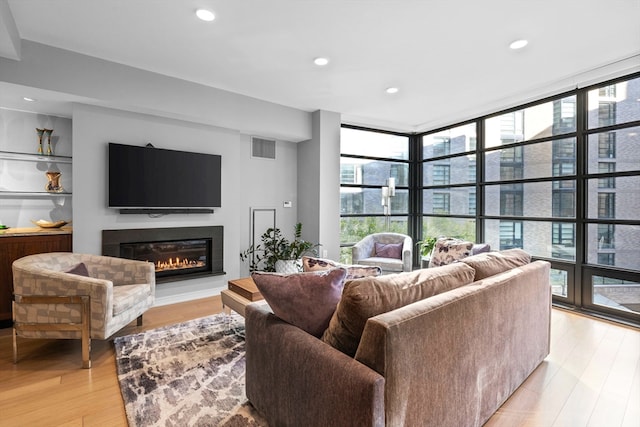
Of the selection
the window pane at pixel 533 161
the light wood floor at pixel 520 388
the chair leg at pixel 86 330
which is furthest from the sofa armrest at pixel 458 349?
the window pane at pixel 533 161

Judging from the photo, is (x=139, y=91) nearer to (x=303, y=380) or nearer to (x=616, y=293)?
(x=303, y=380)

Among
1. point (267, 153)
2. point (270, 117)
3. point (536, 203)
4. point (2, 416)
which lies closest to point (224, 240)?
point (267, 153)

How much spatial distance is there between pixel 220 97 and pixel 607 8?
3.87 meters

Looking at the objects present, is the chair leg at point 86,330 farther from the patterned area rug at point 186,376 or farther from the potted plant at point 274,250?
the potted plant at point 274,250

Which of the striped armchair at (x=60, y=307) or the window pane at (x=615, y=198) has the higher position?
the window pane at (x=615, y=198)

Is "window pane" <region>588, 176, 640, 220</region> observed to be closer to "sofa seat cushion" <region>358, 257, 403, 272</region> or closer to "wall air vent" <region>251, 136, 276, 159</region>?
"sofa seat cushion" <region>358, 257, 403, 272</region>

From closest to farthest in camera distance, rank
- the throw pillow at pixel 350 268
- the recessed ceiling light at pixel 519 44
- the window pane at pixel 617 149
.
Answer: the throw pillow at pixel 350 268 → the recessed ceiling light at pixel 519 44 → the window pane at pixel 617 149

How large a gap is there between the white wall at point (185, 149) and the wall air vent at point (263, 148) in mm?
95

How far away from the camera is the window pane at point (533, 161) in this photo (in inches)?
155

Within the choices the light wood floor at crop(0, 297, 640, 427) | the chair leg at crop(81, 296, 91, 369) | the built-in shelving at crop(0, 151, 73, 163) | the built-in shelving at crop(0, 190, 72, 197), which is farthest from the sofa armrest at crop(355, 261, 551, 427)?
the built-in shelving at crop(0, 151, 73, 163)

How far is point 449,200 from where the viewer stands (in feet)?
18.3

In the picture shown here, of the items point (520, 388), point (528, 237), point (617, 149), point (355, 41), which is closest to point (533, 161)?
point (617, 149)

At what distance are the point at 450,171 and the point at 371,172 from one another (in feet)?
4.51

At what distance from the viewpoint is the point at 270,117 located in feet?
15.0
